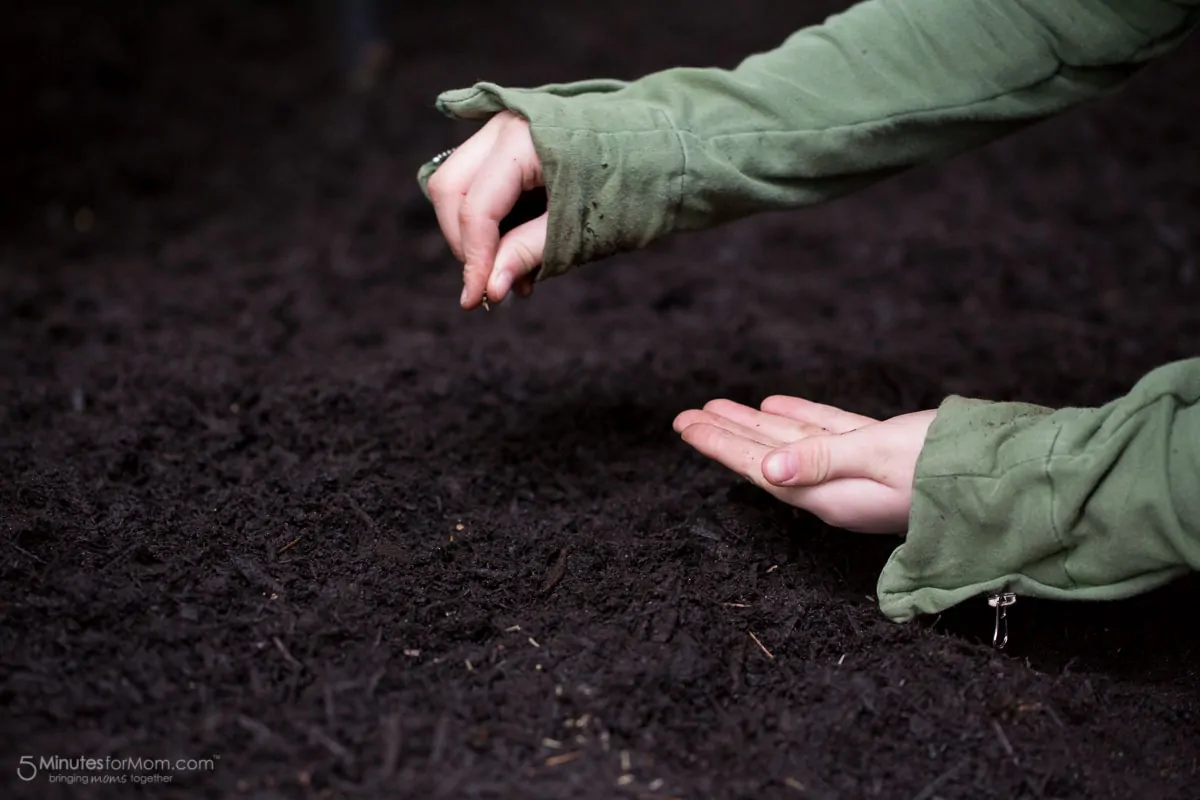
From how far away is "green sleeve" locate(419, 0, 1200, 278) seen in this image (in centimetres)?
169

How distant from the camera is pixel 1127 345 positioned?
2.57m

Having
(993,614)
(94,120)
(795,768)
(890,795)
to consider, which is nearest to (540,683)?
(795,768)

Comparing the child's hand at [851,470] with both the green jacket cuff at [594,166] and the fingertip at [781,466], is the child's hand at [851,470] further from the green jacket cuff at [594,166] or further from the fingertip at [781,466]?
the green jacket cuff at [594,166]

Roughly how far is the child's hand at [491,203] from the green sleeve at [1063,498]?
62 centimetres

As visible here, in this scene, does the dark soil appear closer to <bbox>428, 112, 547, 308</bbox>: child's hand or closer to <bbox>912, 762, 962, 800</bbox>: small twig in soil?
<bbox>912, 762, 962, 800</bbox>: small twig in soil

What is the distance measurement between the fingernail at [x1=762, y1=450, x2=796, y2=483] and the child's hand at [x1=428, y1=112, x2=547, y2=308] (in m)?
0.44

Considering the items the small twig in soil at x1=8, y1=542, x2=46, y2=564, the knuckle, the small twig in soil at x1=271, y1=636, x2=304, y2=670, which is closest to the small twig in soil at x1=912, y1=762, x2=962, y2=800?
the small twig in soil at x1=271, y1=636, x2=304, y2=670

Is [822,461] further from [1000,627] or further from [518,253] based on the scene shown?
[518,253]

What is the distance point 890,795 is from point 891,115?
1017 millimetres

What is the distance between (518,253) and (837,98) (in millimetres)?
567

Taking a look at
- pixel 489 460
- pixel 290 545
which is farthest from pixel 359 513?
pixel 489 460

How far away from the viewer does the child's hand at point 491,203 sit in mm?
1614

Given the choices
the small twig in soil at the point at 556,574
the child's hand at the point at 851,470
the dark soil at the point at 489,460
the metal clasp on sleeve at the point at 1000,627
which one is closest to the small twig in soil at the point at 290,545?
the dark soil at the point at 489,460

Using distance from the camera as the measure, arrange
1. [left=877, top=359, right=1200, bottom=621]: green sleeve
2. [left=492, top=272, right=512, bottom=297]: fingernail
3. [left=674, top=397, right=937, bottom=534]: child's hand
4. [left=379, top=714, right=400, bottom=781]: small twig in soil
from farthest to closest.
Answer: [left=492, top=272, right=512, bottom=297]: fingernail, [left=674, top=397, right=937, bottom=534]: child's hand, [left=877, top=359, right=1200, bottom=621]: green sleeve, [left=379, top=714, right=400, bottom=781]: small twig in soil
